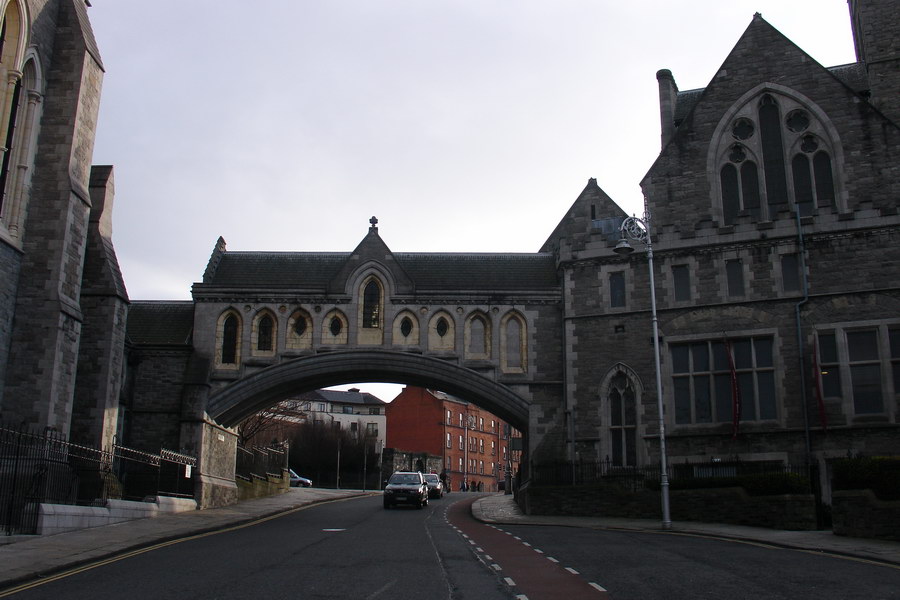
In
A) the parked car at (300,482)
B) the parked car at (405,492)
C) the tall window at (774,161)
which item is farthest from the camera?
the parked car at (300,482)

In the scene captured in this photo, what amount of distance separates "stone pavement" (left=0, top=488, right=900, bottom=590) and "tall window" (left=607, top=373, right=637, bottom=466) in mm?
2862

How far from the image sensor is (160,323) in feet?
105

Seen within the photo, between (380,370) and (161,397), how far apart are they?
7752 mm

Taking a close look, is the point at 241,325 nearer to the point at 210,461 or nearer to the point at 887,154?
the point at 210,461

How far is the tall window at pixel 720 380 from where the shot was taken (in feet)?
89.8

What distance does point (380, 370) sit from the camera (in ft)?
104

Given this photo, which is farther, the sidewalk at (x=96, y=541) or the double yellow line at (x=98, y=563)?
the sidewalk at (x=96, y=541)

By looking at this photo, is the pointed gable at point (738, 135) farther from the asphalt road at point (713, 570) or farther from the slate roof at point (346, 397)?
the slate roof at point (346, 397)

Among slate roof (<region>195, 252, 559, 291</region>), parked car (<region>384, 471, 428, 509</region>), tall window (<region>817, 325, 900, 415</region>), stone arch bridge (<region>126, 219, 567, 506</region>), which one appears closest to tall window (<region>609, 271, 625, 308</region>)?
stone arch bridge (<region>126, 219, 567, 506</region>)

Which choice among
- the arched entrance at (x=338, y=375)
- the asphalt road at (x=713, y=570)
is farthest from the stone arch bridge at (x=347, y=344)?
the asphalt road at (x=713, y=570)

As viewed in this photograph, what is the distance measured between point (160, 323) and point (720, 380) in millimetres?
19823

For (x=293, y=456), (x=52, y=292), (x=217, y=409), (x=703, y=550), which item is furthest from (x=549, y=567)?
Answer: (x=293, y=456)

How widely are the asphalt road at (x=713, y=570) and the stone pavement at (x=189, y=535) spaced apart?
1.37m

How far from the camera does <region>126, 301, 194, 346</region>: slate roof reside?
103 ft
